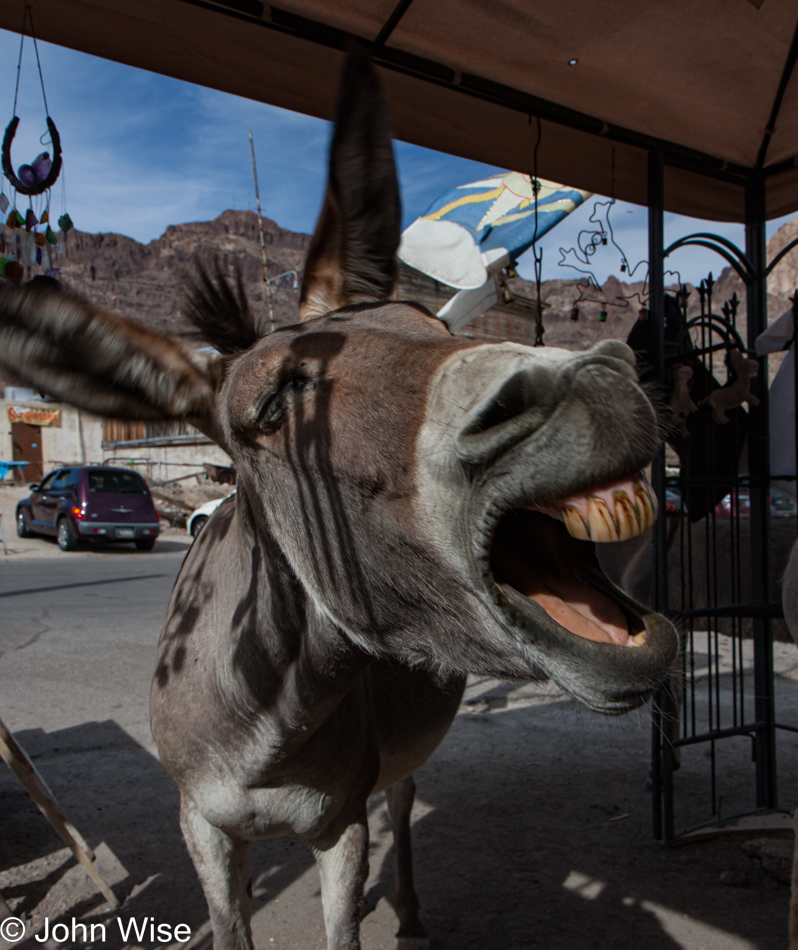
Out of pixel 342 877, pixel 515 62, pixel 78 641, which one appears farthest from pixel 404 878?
pixel 78 641

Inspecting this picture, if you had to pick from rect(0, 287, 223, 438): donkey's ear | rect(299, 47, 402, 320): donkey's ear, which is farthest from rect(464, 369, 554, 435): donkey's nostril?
rect(299, 47, 402, 320): donkey's ear

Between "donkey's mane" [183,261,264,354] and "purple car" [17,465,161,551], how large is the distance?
53.5 feet

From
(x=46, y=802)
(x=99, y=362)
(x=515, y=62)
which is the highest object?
(x=515, y=62)

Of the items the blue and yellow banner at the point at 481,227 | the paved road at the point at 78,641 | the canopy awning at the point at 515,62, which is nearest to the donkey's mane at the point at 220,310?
the canopy awning at the point at 515,62

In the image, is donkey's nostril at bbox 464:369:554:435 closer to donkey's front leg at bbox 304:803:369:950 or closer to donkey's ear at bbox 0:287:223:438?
donkey's ear at bbox 0:287:223:438

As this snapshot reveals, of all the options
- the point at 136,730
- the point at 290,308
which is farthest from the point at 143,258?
the point at 136,730

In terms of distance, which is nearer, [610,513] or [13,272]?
[610,513]

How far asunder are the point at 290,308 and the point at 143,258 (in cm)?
7556

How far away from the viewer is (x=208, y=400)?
161 centimetres

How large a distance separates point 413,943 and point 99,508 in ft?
52.7

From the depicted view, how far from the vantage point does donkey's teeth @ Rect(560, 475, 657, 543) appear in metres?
1.06

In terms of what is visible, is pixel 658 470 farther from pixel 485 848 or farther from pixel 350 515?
pixel 350 515

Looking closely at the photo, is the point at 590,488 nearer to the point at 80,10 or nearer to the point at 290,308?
the point at 80,10

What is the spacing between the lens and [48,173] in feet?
8.30
